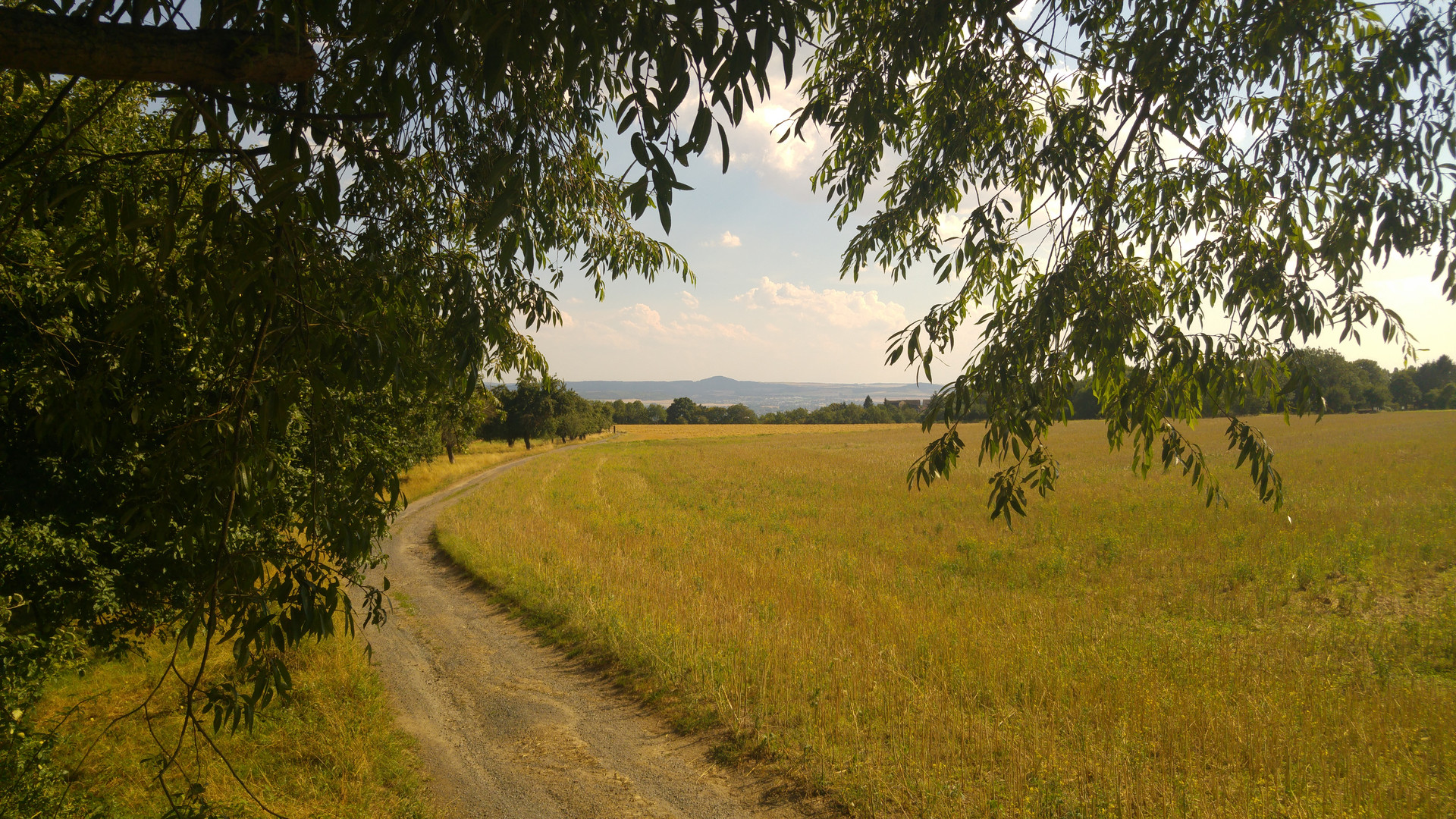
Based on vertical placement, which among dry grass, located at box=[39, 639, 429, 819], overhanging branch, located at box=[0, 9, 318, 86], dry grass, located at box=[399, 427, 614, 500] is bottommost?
dry grass, located at box=[399, 427, 614, 500]

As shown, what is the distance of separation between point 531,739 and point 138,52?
591cm

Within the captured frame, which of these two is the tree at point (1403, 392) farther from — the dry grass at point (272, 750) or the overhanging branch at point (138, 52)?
the overhanging branch at point (138, 52)

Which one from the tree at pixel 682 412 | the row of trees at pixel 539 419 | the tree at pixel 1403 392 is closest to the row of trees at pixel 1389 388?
the tree at pixel 1403 392

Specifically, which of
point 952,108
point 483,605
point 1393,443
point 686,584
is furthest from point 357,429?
point 1393,443

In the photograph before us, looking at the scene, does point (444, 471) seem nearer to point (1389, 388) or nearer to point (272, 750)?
point (272, 750)

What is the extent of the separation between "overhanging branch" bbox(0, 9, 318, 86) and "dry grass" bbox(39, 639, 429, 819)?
4014 mm

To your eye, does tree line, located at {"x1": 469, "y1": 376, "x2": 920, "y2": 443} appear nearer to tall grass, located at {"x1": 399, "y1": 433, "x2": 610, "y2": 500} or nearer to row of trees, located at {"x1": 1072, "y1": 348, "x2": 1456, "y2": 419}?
tall grass, located at {"x1": 399, "y1": 433, "x2": 610, "y2": 500}

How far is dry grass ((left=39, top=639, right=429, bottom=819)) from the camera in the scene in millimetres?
4777

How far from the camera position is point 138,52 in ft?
5.49

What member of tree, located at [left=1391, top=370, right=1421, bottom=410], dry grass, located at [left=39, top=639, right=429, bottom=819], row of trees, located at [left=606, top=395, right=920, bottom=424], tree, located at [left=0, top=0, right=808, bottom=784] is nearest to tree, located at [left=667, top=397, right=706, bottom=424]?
row of trees, located at [left=606, top=395, right=920, bottom=424]

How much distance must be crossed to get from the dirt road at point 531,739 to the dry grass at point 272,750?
0.35m

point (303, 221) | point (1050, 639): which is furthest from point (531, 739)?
point (1050, 639)

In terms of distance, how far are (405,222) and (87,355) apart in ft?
11.7

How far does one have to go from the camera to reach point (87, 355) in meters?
4.93
